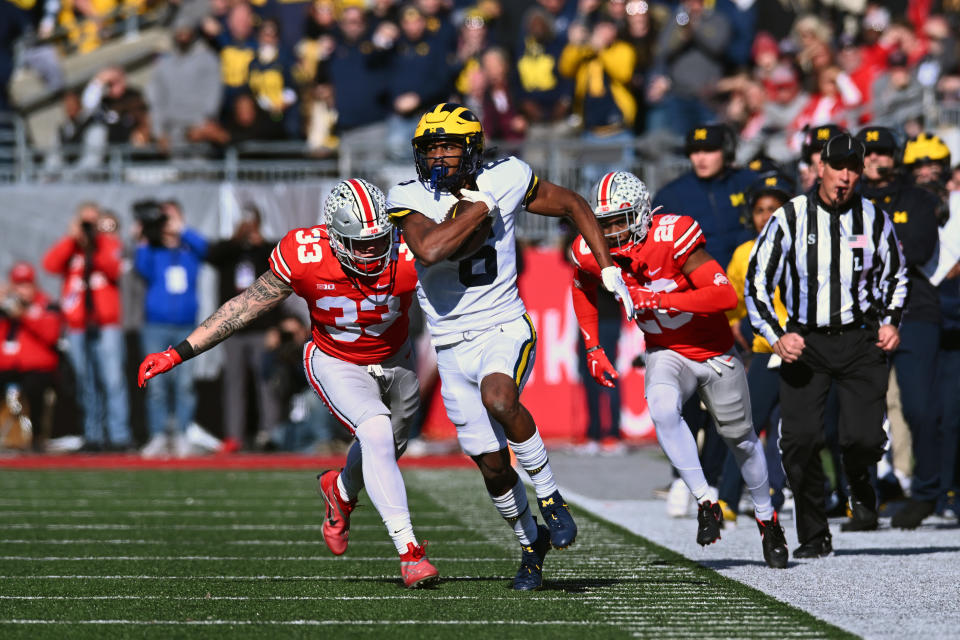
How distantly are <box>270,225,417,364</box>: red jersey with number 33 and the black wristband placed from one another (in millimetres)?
488

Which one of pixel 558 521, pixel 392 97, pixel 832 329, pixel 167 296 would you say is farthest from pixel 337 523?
pixel 392 97

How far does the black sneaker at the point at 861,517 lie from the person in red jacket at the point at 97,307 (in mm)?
7965

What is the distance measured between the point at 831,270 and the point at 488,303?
65.6 inches

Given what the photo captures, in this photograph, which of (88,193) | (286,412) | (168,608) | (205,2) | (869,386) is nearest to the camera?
(168,608)

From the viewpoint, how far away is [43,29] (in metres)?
18.4

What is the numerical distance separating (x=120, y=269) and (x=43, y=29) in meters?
5.41

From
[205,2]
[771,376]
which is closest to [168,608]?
[771,376]

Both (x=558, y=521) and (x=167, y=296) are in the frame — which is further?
(x=167, y=296)

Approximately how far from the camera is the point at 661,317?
6906 millimetres

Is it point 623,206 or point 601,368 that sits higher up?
point 623,206

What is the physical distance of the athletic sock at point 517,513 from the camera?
20.3 feet

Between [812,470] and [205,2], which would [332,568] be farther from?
[205,2]

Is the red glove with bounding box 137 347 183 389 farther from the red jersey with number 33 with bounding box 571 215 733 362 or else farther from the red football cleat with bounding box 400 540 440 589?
the red jersey with number 33 with bounding box 571 215 733 362

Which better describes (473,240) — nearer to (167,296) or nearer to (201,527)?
(201,527)
